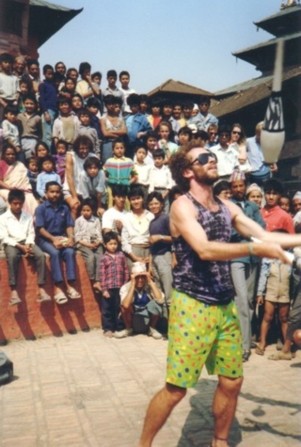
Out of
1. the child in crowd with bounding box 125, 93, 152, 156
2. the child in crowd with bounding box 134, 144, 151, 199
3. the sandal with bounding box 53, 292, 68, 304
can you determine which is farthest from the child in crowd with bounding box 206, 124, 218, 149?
the sandal with bounding box 53, 292, 68, 304

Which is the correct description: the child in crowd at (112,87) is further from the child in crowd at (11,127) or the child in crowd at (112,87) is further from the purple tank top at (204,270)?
the purple tank top at (204,270)

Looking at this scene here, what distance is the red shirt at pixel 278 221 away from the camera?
673cm

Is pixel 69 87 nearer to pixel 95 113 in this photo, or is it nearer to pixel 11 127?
pixel 95 113

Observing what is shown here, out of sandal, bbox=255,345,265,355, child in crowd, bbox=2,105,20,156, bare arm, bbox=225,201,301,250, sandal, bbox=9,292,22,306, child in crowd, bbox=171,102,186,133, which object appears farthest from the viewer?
child in crowd, bbox=171,102,186,133

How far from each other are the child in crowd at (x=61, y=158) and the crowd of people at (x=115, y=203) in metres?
0.02

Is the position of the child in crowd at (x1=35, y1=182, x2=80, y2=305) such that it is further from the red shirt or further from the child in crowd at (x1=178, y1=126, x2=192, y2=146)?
the child in crowd at (x1=178, y1=126, x2=192, y2=146)

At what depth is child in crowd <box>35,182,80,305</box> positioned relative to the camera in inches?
292

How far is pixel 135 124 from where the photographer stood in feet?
34.6

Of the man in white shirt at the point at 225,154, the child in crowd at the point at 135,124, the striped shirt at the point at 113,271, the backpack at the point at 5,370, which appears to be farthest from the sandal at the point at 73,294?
the child in crowd at the point at 135,124

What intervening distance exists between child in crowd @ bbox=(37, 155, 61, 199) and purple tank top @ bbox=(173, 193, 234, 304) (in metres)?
5.30

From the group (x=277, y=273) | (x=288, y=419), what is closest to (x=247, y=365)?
(x=277, y=273)

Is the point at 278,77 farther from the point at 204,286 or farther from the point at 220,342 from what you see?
the point at 220,342

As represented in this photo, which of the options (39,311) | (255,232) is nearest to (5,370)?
(39,311)

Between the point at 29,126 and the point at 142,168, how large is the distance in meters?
2.29
